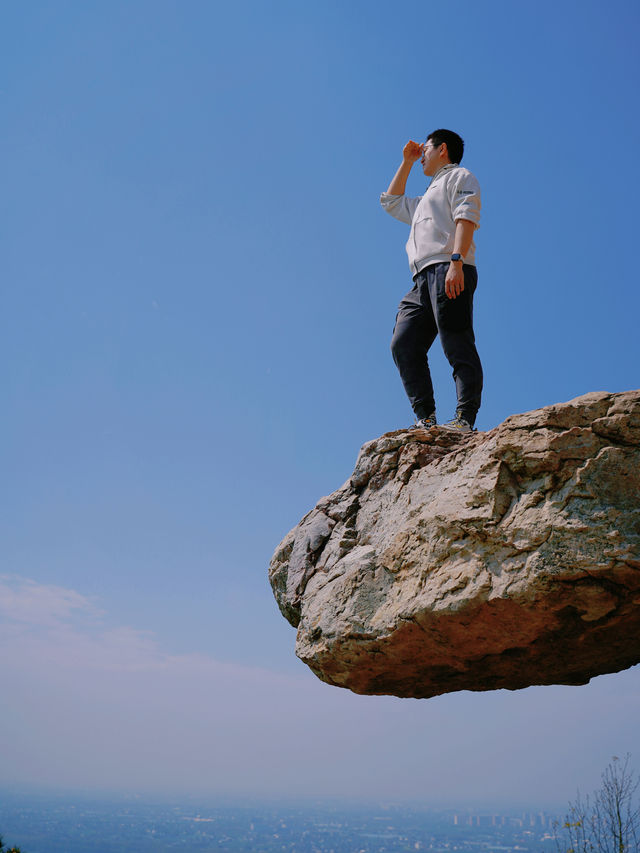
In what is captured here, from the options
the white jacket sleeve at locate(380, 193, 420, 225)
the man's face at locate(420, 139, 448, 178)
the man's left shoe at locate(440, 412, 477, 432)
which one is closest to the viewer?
the man's left shoe at locate(440, 412, 477, 432)

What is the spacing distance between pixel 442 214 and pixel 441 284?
2.10ft

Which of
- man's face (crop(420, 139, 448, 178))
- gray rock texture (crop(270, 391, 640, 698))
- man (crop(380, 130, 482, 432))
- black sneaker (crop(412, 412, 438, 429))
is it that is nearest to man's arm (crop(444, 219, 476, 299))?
man (crop(380, 130, 482, 432))

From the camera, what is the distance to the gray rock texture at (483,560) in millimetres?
3545

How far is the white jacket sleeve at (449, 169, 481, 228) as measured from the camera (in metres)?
5.17

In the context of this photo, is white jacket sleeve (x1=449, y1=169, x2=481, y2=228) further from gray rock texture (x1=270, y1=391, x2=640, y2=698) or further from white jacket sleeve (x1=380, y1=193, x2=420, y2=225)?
gray rock texture (x1=270, y1=391, x2=640, y2=698)

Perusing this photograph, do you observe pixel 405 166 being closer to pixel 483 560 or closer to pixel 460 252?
pixel 460 252

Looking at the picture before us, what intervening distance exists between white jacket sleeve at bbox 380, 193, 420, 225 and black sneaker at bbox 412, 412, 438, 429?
6.09ft

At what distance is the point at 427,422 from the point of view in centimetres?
517

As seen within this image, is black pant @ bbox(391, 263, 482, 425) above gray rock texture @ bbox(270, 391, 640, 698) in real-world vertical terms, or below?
above

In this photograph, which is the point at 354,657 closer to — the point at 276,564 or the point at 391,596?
the point at 391,596

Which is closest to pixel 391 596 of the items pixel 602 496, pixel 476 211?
pixel 602 496

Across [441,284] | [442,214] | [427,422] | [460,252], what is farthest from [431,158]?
[427,422]

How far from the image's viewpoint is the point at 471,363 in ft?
16.6

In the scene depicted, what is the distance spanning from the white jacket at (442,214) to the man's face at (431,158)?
0.22 ft
